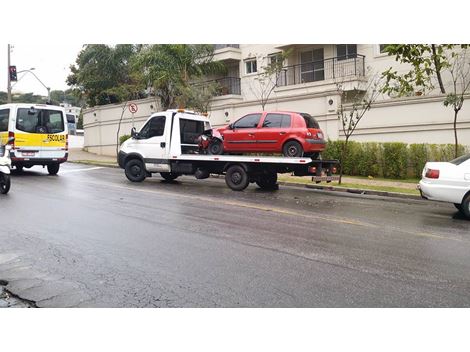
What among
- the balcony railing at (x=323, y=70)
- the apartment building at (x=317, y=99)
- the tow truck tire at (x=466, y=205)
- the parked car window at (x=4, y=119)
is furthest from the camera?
the balcony railing at (x=323, y=70)

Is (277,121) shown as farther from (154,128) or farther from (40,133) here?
(40,133)

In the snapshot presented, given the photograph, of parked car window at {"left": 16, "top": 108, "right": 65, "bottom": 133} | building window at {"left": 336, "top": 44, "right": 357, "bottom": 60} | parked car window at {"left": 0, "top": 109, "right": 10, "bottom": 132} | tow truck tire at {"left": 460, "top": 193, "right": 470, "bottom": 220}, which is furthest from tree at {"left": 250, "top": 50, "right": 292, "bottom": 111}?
tow truck tire at {"left": 460, "top": 193, "right": 470, "bottom": 220}

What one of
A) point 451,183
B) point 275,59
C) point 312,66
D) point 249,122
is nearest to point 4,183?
point 249,122

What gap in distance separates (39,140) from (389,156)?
12753 mm

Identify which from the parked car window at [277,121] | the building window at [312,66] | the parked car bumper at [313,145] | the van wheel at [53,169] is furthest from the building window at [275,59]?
the parked car bumper at [313,145]

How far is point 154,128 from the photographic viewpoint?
15.4m

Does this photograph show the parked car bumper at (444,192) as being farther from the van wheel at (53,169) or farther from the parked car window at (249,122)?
the van wheel at (53,169)

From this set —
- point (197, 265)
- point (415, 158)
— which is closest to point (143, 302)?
point (197, 265)

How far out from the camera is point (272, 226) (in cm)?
864

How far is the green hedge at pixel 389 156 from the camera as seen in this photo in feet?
57.0

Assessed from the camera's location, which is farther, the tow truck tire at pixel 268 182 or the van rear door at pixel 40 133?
the van rear door at pixel 40 133

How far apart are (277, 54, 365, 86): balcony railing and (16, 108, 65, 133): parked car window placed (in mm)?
13013

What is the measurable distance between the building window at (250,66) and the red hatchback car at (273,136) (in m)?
15.7

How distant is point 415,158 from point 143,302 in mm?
14986
